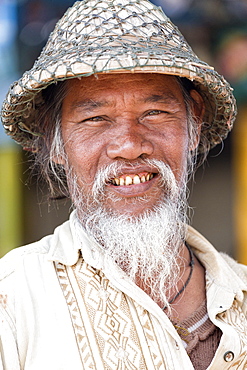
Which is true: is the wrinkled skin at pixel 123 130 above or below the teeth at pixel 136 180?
above

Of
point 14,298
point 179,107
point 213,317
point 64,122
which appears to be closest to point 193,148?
point 179,107

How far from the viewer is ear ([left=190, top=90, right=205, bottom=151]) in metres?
2.40

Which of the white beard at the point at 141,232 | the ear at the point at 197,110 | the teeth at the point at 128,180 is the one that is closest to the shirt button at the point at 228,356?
the white beard at the point at 141,232

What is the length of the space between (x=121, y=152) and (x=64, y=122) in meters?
0.31

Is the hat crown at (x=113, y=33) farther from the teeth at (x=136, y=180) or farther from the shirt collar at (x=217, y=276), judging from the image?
the shirt collar at (x=217, y=276)

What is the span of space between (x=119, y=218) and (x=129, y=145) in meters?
0.28

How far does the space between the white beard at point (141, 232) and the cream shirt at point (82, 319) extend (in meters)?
0.08

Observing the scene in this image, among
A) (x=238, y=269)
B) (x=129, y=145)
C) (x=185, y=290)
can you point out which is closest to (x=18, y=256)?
(x=129, y=145)

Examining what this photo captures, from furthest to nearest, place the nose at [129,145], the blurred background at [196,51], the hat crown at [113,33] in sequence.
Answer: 1. the blurred background at [196,51]
2. the nose at [129,145]
3. the hat crown at [113,33]

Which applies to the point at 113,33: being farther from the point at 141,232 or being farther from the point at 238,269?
the point at 238,269

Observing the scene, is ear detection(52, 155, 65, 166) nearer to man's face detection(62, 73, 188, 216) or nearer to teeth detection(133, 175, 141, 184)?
man's face detection(62, 73, 188, 216)

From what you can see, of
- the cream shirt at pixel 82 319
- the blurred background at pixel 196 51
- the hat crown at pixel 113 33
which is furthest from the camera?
the blurred background at pixel 196 51

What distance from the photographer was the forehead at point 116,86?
83.4 inches

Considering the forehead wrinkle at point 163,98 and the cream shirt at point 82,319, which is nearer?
the cream shirt at point 82,319
